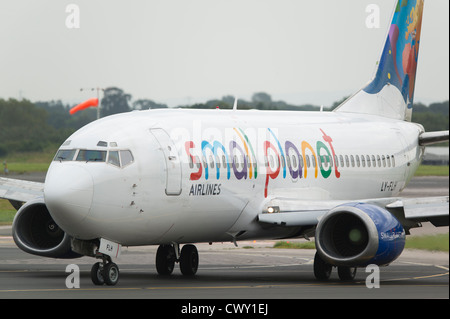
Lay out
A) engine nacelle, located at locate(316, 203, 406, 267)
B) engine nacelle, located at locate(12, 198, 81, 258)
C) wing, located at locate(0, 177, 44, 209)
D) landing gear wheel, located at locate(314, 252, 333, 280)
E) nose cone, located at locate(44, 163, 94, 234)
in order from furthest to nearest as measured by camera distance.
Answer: wing, located at locate(0, 177, 44, 209), engine nacelle, located at locate(12, 198, 81, 258), landing gear wheel, located at locate(314, 252, 333, 280), engine nacelle, located at locate(316, 203, 406, 267), nose cone, located at locate(44, 163, 94, 234)

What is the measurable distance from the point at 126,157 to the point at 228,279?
4.75 metres

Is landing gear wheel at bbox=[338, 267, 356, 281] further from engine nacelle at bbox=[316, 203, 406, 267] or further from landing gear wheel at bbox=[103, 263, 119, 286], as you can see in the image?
landing gear wheel at bbox=[103, 263, 119, 286]

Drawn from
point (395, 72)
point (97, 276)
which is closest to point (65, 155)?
point (97, 276)

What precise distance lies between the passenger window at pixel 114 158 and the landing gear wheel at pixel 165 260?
486 centimetres

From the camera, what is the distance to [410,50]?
118 ft

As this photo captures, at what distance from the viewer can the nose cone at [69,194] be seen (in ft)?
72.8

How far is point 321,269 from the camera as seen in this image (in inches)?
1050

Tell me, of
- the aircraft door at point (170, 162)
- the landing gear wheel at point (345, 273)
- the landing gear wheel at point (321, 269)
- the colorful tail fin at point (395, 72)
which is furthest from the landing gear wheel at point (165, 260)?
the colorful tail fin at point (395, 72)

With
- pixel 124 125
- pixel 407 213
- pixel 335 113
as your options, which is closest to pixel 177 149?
pixel 124 125

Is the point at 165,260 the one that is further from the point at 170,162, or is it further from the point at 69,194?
the point at 69,194

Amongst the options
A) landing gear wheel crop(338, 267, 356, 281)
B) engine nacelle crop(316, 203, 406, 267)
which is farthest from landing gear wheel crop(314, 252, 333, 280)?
engine nacelle crop(316, 203, 406, 267)

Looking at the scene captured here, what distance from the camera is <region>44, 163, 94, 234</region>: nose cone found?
22188mm

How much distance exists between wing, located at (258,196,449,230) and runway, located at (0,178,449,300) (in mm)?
922

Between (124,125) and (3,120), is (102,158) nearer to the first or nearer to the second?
(124,125)
